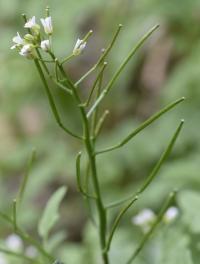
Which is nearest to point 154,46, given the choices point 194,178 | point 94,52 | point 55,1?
point 94,52

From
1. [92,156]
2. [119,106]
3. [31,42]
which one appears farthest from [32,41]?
[119,106]

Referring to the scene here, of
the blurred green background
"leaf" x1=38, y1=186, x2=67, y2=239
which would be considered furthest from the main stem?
the blurred green background

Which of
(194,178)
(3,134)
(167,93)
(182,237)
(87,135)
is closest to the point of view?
(87,135)

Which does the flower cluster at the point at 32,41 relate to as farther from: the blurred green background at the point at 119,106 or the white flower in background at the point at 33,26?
the blurred green background at the point at 119,106

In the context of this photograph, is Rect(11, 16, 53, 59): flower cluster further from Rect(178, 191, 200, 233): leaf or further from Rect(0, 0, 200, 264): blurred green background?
Rect(0, 0, 200, 264): blurred green background

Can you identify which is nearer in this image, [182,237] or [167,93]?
[182,237]

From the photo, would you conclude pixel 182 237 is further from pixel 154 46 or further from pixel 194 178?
pixel 154 46

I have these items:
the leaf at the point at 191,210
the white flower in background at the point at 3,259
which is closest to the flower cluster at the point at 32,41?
the leaf at the point at 191,210
